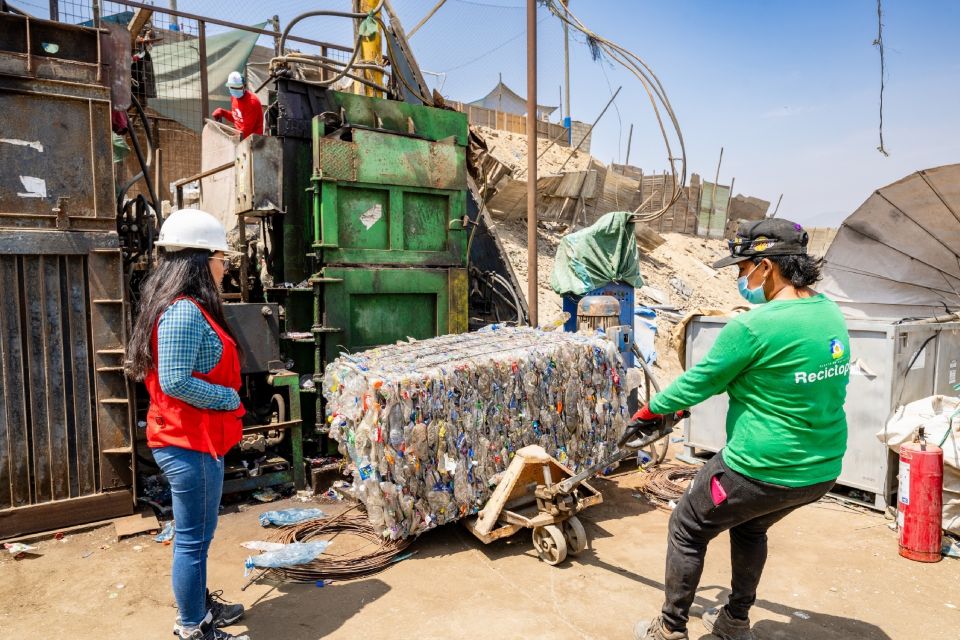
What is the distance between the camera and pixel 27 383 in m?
3.87

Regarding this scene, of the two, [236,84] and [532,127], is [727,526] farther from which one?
[236,84]

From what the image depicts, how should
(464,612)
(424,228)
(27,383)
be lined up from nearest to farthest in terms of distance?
(464,612) → (27,383) → (424,228)

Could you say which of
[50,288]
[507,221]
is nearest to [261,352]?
[50,288]

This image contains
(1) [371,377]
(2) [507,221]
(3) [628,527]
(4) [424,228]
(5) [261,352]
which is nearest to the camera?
(1) [371,377]

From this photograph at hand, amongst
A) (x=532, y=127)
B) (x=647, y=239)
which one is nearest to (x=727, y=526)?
(x=532, y=127)

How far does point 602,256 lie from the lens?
6.97 m

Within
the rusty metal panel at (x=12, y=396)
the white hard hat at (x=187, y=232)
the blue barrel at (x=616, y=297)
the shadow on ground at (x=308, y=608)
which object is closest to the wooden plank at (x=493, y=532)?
the shadow on ground at (x=308, y=608)

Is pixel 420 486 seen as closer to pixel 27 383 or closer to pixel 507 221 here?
pixel 27 383

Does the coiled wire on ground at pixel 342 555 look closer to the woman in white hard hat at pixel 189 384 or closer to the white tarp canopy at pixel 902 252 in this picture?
the woman in white hard hat at pixel 189 384

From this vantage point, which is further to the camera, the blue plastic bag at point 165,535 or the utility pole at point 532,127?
the utility pole at point 532,127

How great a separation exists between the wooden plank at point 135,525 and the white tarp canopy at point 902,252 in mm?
6199

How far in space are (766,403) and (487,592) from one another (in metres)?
1.88

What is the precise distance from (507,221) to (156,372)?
13.4 m

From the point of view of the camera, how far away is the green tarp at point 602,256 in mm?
6941
